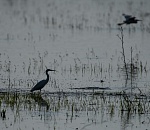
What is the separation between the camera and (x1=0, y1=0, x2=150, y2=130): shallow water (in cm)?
1053

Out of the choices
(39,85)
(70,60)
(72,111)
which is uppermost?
(70,60)

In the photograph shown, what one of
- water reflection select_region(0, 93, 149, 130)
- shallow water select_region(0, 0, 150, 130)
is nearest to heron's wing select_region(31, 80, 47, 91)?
shallow water select_region(0, 0, 150, 130)

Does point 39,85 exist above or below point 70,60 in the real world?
below

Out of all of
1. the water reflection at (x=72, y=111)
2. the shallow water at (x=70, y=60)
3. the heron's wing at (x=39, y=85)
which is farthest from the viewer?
the heron's wing at (x=39, y=85)

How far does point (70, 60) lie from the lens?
1927cm

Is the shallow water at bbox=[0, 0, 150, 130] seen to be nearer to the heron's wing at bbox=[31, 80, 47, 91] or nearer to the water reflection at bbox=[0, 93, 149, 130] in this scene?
the water reflection at bbox=[0, 93, 149, 130]

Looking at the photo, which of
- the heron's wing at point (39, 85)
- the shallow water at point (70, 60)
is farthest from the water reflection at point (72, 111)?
the heron's wing at point (39, 85)

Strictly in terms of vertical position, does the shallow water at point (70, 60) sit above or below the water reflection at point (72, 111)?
above

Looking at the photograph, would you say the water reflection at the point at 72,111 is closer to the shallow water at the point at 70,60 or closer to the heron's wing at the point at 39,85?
the shallow water at the point at 70,60

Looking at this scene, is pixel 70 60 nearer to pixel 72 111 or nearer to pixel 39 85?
pixel 39 85

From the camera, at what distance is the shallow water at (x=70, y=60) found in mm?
10531

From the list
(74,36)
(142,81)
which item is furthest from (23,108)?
(74,36)

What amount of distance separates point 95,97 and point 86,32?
1475 centimetres

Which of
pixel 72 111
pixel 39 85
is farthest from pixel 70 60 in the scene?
pixel 72 111
